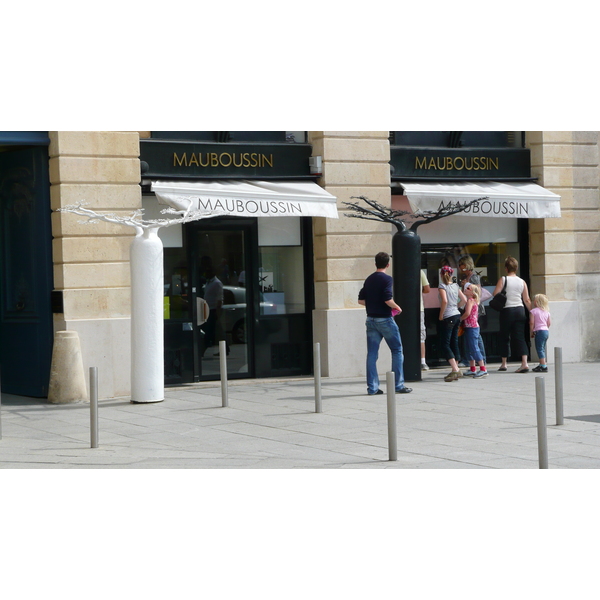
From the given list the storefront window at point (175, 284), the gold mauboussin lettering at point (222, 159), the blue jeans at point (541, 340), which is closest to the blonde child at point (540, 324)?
the blue jeans at point (541, 340)

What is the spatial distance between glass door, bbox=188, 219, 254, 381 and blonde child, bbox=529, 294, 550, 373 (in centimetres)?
464

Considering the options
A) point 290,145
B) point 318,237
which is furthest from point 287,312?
point 290,145

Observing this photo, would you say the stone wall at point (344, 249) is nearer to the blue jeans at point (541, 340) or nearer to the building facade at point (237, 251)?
the building facade at point (237, 251)

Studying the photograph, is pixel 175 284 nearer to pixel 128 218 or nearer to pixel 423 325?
pixel 128 218

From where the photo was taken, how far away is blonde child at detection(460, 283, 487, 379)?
46.9 ft

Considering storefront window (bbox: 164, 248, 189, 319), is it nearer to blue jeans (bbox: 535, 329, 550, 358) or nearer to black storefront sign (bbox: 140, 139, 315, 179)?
black storefront sign (bbox: 140, 139, 315, 179)

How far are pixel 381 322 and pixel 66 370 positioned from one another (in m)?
4.41

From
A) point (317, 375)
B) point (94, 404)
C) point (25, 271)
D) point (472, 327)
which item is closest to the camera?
point (94, 404)

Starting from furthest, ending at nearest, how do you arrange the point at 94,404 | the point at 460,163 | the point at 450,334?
1. the point at 460,163
2. the point at 450,334
3. the point at 94,404

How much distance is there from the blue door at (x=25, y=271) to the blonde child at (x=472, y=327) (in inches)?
247

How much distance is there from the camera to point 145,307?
1255cm

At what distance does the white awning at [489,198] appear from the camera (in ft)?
51.2

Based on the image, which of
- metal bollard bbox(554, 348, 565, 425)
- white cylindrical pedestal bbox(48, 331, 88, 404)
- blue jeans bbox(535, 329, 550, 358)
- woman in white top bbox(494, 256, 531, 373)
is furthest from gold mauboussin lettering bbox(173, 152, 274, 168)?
metal bollard bbox(554, 348, 565, 425)

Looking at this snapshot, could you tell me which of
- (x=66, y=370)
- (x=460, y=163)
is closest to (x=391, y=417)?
(x=66, y=370)
